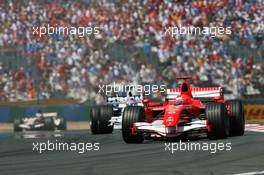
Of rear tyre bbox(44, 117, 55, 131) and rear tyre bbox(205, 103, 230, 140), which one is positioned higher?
rear tyre bbox(205, 103, 230, 140)

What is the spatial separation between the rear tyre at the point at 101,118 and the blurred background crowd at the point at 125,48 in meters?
12.3

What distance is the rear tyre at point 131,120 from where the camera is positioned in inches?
571

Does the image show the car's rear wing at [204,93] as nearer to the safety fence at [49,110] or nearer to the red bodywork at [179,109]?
the red bodywork at [179,109]

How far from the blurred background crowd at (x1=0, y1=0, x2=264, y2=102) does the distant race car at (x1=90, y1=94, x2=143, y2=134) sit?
11694 millimetres

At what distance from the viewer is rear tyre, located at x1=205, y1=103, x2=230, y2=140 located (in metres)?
14.0

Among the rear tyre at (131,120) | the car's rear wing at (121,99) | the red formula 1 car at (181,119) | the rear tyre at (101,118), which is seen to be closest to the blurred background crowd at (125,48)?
the car's rear wing at (121,99)

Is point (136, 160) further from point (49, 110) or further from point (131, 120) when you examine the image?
point (49, 110)

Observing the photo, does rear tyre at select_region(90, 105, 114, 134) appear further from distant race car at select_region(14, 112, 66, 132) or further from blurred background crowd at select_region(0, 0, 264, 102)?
blurred background crowd at select_region(0, 0, 264, 102)

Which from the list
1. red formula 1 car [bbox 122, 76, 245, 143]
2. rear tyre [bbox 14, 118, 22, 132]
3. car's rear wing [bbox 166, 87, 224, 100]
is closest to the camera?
red formula 1 car [bbox 122, 76, 245, 143]

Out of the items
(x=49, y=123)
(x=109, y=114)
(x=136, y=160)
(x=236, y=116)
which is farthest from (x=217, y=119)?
(x=49, y=123)

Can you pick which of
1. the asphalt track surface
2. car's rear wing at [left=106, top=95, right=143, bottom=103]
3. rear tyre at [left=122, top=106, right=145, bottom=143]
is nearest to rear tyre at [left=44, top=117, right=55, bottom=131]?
car's rear wing at [left=106, top=95, right=143, bottom=103]

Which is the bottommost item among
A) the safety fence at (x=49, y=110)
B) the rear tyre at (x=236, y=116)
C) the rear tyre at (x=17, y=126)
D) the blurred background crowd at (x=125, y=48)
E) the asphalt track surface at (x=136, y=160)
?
the rear tyre at (x=17, y=126)

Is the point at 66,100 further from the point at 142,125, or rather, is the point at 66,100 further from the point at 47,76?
the point at 142,125

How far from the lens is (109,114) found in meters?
17.5
